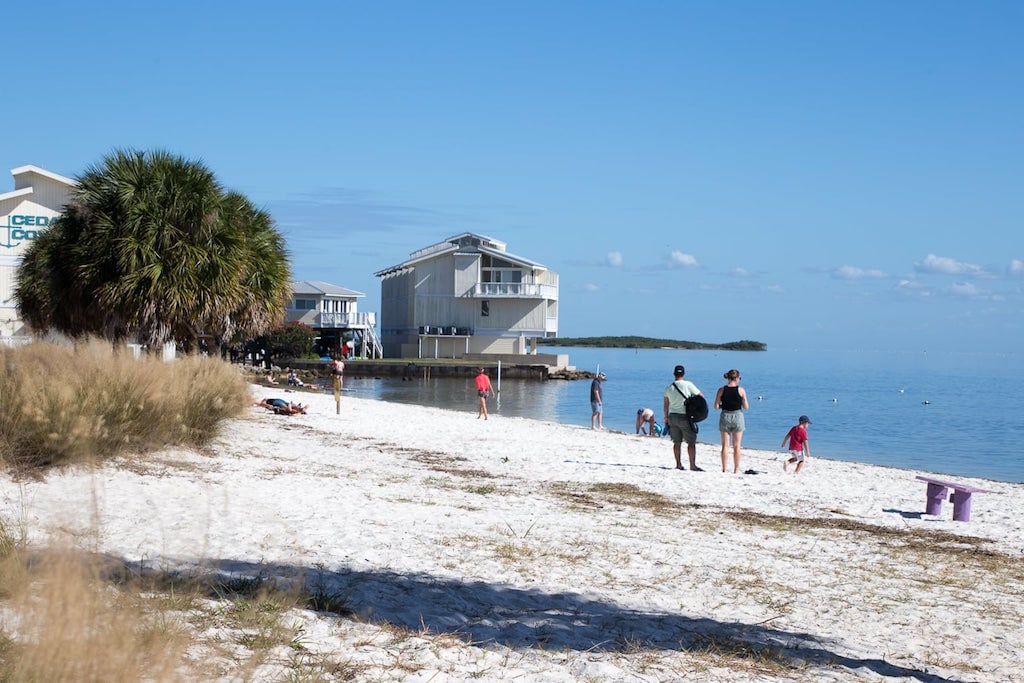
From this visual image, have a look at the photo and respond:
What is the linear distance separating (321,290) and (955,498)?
71.2 metres

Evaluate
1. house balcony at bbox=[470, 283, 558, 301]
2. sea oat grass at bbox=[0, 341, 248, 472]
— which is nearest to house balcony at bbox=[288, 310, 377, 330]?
house balcony at bbox=[470, 283, 558, 301]

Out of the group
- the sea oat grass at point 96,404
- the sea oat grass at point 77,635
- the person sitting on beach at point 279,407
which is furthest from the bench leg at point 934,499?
the person sitting on beach at point 279,407

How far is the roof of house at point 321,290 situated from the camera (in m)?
80.4

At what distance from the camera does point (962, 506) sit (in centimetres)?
1322

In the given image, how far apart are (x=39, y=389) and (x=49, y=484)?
170 cm

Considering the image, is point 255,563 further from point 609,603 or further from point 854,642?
point 854,642

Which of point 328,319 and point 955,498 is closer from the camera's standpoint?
point 955,498

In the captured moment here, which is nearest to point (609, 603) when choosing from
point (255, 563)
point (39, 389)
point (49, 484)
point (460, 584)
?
point (460, 584)

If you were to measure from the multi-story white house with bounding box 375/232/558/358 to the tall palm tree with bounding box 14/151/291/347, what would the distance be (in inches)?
1948

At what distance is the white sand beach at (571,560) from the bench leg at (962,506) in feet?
0.62

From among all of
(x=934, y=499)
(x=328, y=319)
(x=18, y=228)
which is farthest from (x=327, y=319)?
(x=934, y=499)

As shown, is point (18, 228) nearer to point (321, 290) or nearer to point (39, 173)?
point (39, 173)

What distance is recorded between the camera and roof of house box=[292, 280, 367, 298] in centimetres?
8044

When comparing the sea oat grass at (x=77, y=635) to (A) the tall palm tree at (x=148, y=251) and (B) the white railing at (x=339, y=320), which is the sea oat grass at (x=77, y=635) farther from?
(B) the white railing at (x=339, y=320)
